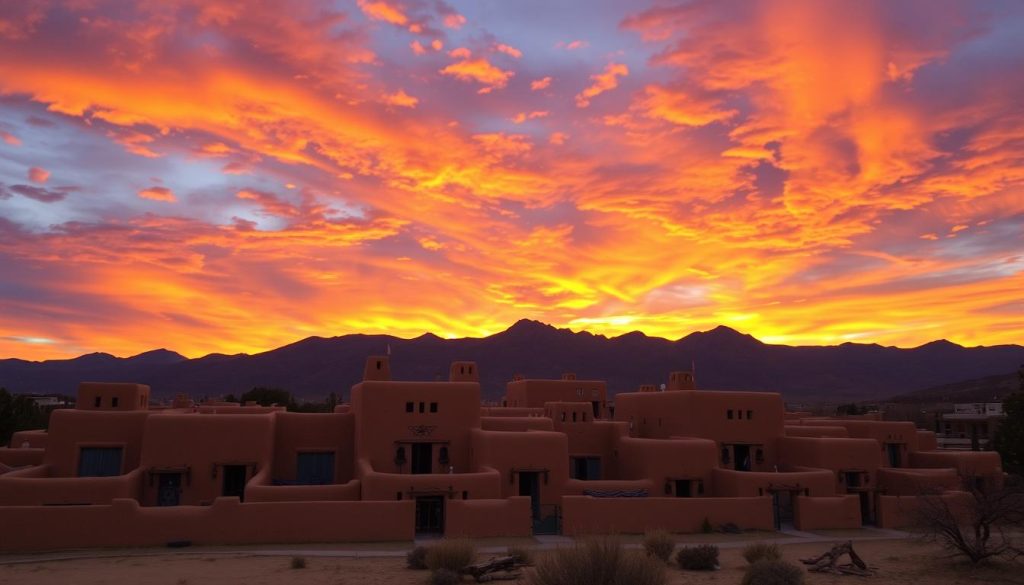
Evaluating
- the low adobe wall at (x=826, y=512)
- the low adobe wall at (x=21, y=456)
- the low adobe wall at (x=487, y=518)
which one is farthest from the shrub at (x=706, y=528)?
the low adobe wall at (x=21, y=456)

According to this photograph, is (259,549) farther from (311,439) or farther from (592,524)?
(592,524)

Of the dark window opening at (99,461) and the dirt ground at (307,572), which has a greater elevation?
the dark window opening at (99,461)

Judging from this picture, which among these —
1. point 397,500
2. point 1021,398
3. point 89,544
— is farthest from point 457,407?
point 1021,398

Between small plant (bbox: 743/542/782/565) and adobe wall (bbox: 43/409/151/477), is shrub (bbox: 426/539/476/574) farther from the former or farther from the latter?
adobe wall (bbox: 43/409/151/477)

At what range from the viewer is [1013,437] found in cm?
3956

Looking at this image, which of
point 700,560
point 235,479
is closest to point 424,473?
point 235,479

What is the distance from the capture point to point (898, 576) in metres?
21.8

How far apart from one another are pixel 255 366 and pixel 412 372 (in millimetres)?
43460

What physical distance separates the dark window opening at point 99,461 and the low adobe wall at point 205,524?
8349 mm

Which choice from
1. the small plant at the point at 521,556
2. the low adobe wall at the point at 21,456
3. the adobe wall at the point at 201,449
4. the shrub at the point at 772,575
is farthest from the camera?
the low adobe wall at the point at 21,456

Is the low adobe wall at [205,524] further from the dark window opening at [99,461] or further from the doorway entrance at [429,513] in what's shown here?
the dark window opening at [99,461]

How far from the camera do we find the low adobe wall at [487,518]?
1091 inches

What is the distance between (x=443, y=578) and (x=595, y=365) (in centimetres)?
15969

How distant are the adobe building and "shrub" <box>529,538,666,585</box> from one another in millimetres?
11915
